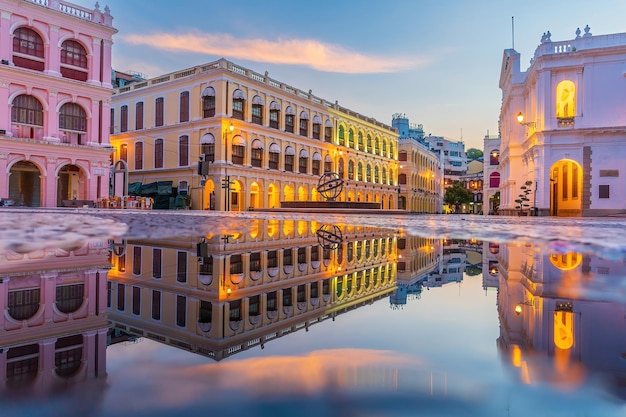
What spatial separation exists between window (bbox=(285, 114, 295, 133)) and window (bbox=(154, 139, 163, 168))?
11165 mm

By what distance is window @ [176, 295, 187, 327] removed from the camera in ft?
5.46

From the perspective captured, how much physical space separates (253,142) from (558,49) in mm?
22286

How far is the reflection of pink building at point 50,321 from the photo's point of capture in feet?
3.60

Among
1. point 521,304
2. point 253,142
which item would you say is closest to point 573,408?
point 521,304

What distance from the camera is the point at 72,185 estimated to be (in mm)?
28203

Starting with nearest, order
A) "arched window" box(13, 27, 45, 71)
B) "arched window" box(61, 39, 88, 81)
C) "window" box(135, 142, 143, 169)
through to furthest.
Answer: "arched window" box(13, 27, 45, 71), "arched window" box(61, 39, 88, 81), "window" box(135, 142, 143, 169)

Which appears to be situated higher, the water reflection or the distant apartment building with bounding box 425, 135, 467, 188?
the distant apartment building with bounding box 425, 135, 467, 188

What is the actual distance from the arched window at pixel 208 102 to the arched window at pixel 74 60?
858 cm

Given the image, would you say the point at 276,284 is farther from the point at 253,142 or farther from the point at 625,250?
the point at 253,142

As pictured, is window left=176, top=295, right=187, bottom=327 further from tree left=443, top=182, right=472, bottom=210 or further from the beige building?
tree left=443, top=182, right=472, bottom=210

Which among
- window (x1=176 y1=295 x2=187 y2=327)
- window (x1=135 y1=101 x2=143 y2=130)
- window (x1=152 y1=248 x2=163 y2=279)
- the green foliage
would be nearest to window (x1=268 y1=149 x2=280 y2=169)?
window (x1=135 y1=101 x2=143 y2=130)

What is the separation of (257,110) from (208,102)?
4.50 m

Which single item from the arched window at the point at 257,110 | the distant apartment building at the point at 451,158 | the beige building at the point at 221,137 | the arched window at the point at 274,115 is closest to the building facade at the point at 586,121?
the beige building at the point at 221,137

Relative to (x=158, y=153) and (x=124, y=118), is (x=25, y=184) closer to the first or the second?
(x=158, y=153)
